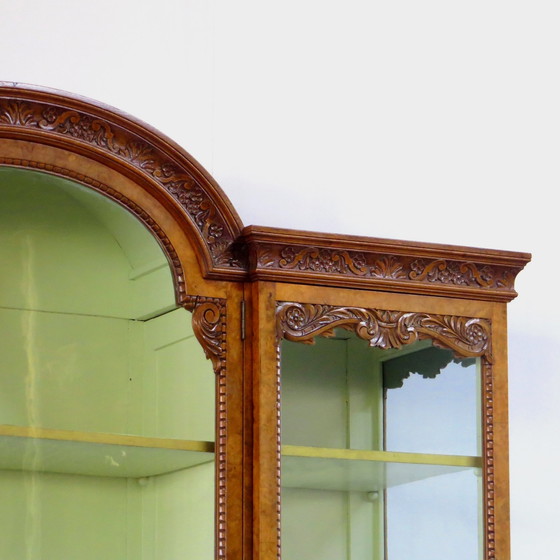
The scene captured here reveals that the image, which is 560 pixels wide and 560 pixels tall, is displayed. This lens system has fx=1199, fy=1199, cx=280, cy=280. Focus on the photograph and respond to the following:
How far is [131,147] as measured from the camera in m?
1.45

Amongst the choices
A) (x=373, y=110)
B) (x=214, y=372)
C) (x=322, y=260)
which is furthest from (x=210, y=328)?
(x=373, y=110)

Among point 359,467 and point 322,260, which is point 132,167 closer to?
point 322,260

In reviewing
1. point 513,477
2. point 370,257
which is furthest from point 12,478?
point 513,477

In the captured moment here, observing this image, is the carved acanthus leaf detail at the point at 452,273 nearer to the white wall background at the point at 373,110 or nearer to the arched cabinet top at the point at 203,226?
the arched cabinet top at the point at 203,226

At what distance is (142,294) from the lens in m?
1.46

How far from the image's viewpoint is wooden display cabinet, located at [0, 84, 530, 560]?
55.2 inches

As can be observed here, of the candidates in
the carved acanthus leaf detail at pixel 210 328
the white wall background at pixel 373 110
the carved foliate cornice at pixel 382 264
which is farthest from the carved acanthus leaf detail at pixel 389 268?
the white wall background at pixel 373 110

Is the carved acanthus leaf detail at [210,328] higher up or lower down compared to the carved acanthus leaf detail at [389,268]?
lower down

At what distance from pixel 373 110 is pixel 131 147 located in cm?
67

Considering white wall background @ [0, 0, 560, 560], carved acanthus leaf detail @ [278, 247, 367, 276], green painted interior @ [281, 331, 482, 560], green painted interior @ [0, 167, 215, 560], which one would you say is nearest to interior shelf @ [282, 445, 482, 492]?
green painted interior @ [281, 331, 482, 560]

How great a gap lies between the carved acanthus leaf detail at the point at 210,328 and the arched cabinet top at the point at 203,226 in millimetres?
24

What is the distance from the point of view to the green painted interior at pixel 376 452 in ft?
4.91

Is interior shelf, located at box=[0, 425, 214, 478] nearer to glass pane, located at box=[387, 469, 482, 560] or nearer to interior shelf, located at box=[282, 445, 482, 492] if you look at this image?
interior shelf, located at box=[282, 445, 482, 492]

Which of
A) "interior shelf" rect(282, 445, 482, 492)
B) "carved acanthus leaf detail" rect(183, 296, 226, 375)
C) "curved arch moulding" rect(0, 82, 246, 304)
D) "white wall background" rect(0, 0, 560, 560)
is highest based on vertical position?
"white wall background" rect(0, 0, 560, 560)
